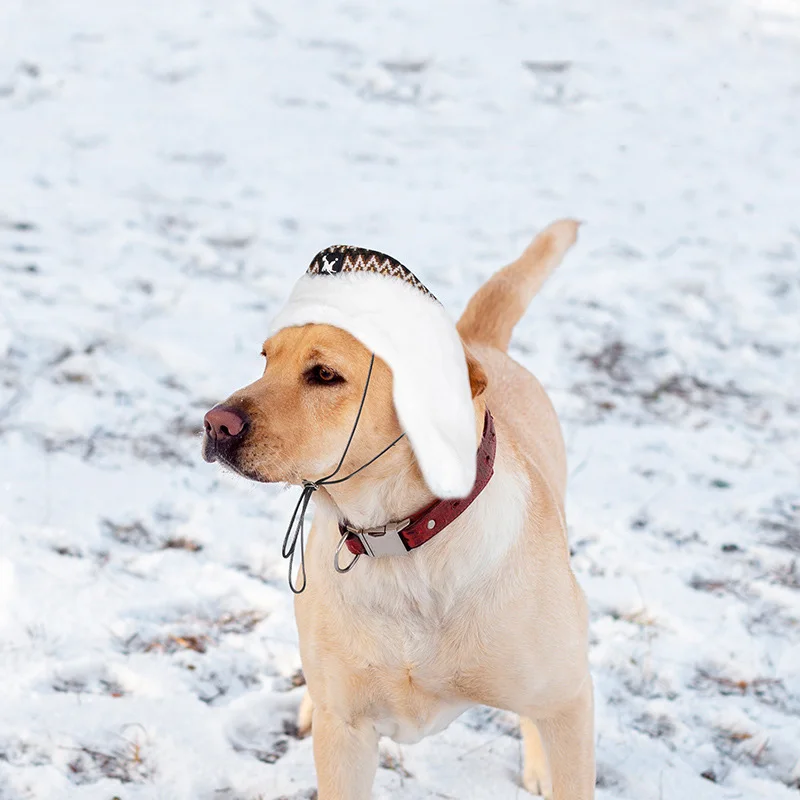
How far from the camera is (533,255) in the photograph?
3266mm

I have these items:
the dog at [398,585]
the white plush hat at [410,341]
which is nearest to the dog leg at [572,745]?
the dog at [398,585]

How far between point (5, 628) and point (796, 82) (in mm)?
6897

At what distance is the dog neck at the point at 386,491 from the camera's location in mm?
2043

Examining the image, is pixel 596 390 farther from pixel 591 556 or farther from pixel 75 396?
pixel 75 396

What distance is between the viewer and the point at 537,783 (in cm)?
275

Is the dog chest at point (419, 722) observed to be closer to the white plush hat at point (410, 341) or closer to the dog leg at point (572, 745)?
the dog leg at point (572, 745)

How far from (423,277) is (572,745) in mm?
3339

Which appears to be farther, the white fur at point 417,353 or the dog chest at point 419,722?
the dog chest at point 419,722

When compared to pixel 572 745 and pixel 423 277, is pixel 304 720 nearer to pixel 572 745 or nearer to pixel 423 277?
pixel 572 745

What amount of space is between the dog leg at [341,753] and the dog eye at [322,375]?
2.69 ft

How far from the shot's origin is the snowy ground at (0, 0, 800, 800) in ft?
9.57

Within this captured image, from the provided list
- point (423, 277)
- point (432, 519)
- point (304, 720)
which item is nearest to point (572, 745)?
point (432, 519)

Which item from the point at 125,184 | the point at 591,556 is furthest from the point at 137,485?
the point at 125,184

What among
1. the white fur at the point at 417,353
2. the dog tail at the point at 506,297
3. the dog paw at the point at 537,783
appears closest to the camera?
the white fur at the point at 417,353
